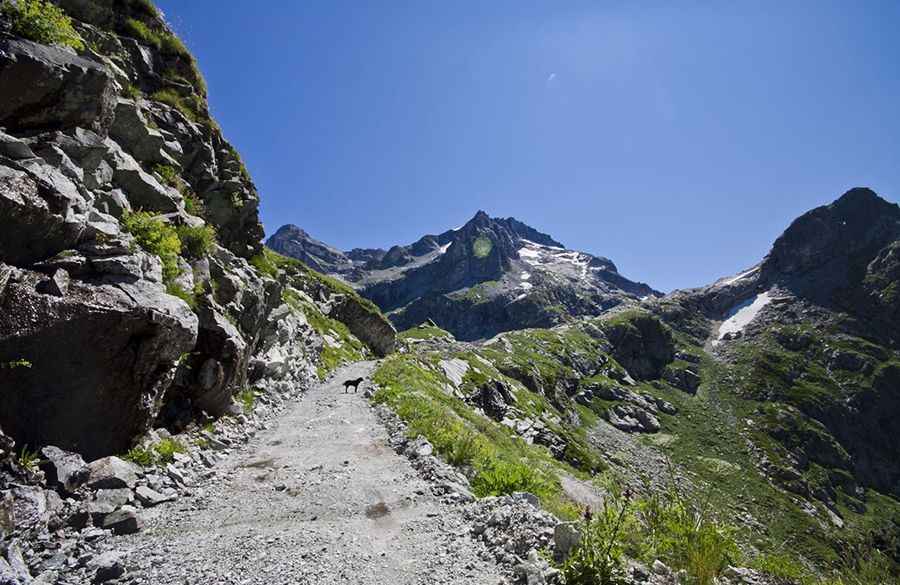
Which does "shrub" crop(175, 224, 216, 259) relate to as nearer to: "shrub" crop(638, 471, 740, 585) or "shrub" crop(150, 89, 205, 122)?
"shrub" crop(150, 89, 205, 122)

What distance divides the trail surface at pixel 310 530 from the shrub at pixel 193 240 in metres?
10.1

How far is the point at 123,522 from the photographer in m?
9.98

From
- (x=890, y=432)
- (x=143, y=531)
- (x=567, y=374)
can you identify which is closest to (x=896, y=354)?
(x=890, y=432)

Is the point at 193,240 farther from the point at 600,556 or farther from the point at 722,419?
the point at 722,419

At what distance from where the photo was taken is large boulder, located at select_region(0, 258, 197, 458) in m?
10.8

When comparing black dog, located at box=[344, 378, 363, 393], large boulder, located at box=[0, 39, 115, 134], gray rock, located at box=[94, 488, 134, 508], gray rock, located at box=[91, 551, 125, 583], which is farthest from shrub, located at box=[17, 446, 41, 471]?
black dog, located at box=[344, 378, 363, 393]

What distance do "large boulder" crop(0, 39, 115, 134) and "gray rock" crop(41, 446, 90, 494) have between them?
1074 centimetres

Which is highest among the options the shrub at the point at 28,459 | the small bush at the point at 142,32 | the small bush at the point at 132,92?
the small bush at the point at 142,32

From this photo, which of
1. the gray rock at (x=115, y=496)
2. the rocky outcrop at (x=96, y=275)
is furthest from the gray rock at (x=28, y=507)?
the rocky outcrop at (x=96, y=275)

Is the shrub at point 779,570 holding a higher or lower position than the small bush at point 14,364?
lower

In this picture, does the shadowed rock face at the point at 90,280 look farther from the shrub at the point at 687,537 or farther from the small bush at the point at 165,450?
the shrub at the point at 687,537

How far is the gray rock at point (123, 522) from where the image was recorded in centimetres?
988

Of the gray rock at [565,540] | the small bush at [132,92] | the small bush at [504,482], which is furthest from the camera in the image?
the small bush at [132,92]

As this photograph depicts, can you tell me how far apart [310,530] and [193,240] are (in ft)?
53.6
